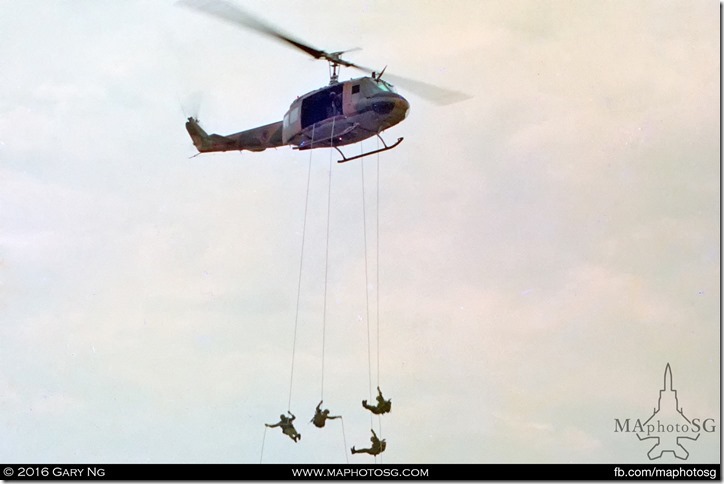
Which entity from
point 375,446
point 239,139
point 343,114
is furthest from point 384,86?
point 375,446

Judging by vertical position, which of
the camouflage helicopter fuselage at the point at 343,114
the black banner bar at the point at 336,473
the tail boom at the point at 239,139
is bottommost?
the black banner bar at the point at 336,473

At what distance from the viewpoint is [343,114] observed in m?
38.8

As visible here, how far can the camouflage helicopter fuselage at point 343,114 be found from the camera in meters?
38.4

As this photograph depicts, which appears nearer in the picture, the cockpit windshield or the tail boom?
the cockpit windshield

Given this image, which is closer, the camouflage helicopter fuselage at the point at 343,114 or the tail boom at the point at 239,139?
the camouflage helicopter fuselage at the point at 343,114

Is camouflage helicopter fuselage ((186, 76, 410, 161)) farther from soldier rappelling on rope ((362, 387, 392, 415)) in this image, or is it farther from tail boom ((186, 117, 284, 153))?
soldier rappelling on rope ((362, 387, 392, 415))

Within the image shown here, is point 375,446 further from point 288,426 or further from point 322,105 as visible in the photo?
point 322,105

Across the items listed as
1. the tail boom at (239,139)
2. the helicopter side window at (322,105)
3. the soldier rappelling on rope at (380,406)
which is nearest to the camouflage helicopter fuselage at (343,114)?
the helicopter side window at (322,105)

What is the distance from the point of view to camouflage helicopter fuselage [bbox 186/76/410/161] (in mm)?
38406

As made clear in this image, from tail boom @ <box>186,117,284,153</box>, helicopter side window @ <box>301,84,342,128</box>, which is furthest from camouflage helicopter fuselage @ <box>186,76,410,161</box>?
tail boom @ <box>186,117,284,153</box>

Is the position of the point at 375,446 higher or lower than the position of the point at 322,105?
lower

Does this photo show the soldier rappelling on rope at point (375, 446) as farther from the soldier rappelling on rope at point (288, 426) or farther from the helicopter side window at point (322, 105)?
the helicopter side window at point (322, 105)

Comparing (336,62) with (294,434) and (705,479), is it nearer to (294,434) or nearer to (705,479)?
(294,434)

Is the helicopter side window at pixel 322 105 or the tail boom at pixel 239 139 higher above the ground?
the tail boom at pixel 239 139
